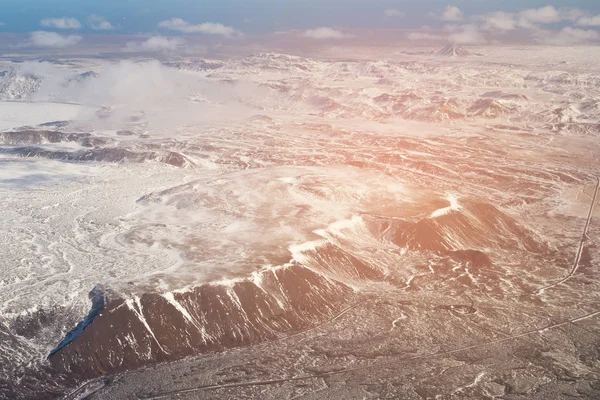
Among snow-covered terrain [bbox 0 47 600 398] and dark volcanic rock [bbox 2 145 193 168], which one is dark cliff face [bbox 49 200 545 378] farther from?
dark volcanic rock [bbox 2 145 193 168]

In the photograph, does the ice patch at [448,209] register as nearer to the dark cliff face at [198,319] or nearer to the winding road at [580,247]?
the winding road at [580,247]

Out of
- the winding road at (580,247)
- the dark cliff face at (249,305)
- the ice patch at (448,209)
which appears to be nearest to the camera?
the dark cliff face at (249,305)

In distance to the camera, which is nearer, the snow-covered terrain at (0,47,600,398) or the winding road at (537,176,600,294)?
the snow-covered terrain at (0,47,600,398)

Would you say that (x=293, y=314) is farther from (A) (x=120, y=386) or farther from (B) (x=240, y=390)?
(A) (x=120, y=386)

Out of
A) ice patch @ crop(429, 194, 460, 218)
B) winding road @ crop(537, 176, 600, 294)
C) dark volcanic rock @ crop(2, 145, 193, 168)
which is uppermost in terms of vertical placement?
dark volcanic rock @ crop(2, 145, 193, 168)

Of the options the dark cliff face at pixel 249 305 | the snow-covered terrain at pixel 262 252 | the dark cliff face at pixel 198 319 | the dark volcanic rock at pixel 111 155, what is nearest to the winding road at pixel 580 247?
the snow-covered terrain at pixel 262 252

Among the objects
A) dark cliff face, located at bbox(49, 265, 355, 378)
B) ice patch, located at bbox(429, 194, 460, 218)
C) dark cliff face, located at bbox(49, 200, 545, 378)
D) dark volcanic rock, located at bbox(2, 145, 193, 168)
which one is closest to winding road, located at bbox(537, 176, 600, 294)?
dark cliff face, located at bbox(49, 200, 545, 378)

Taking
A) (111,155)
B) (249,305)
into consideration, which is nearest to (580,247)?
(249,305)

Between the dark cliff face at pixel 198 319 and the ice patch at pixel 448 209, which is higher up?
the ice patch at pixel 448 209

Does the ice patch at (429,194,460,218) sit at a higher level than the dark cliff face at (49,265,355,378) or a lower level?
higher

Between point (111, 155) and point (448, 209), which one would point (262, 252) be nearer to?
point (448, 209)
